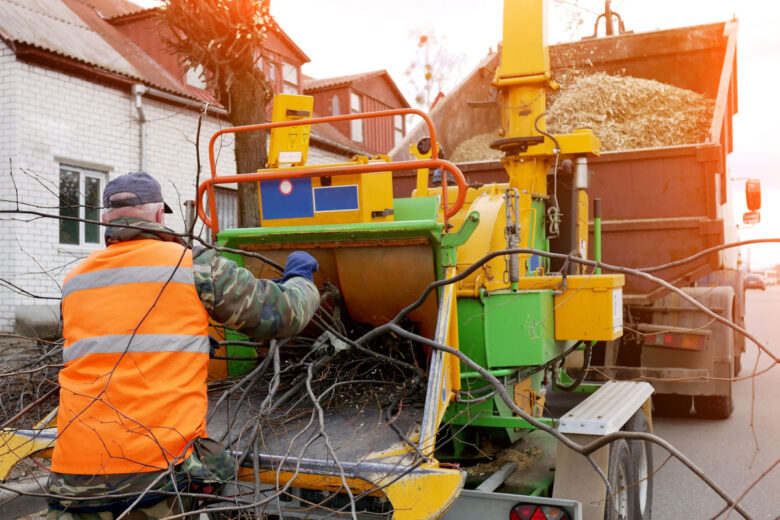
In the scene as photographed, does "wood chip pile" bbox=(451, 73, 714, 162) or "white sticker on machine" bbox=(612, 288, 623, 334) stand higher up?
"wood chip pile" bbox=(451, 73, 714, 162)

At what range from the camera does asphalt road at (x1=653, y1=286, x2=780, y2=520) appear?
4.66m

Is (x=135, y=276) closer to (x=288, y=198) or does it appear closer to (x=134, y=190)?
(x=134, y=190)

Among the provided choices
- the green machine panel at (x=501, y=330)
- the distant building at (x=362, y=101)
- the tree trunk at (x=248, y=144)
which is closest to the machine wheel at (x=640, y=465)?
the green machine panel at (x=501, y=330)

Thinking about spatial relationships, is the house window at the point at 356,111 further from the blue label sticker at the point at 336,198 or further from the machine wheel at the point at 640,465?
the machine wheel at the point at 640,465

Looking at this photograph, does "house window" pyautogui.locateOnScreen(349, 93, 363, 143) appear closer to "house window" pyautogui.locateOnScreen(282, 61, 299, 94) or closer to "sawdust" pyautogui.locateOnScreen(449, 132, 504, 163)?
"house window" pyautogui.locateOnScreen(282, 61, 299, 94)

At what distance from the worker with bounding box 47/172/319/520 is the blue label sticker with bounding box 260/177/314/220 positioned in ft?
3.86

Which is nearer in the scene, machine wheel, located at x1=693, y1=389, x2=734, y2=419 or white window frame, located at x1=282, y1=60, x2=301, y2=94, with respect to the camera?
machine wheel, located at x1=693, y1=389, x2=734, y2=419

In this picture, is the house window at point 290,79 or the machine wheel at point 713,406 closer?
the machine wheel at point 713,406

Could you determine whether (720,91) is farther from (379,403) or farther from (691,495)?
(379,403)

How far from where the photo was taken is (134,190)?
2508 mm

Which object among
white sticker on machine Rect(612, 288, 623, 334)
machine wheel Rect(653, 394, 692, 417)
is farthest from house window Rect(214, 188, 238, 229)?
white sticker on machine Rect(612, 288, 623, 334)

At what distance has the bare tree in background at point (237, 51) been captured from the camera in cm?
730

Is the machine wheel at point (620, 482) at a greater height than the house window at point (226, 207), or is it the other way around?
the house window at point (226, 207)

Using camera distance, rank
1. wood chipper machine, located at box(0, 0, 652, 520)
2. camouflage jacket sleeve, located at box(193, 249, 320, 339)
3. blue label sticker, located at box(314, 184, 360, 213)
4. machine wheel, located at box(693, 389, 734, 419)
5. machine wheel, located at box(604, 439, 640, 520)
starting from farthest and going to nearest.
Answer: machine wheel, located at box(693, 389, 734, 419)
blue label sticker, located at box(314, 184, 360, 213)
machine wheel, located at box(604, 439, 640, 520)
wood chipper machine, located at box(0, 0, 652, 520)
camouflage jacket sleeve, located at box(193, 249, 320, 339)
